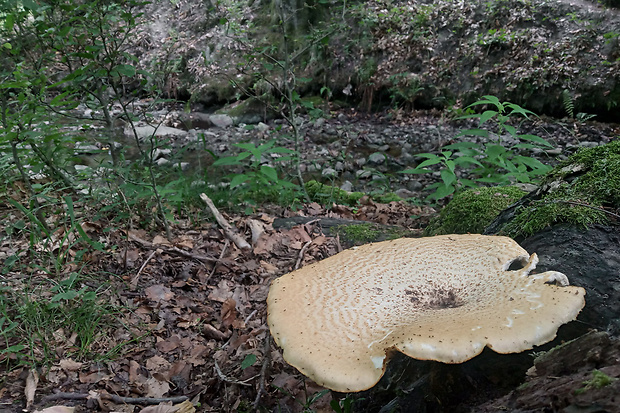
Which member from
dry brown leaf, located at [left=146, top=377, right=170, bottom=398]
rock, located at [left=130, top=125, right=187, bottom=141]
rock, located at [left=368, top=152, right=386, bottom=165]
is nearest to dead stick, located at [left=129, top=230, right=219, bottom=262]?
dry brown leaf, located at [left=146, top=377, right=170, bottom=398]

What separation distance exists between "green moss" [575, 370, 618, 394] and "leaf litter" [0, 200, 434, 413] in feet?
4.56

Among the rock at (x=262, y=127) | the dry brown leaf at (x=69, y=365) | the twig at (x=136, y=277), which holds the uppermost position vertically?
the dry brown leaf at (x=69, y=365)

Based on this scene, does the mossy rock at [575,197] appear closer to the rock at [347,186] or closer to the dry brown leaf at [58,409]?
Answer: the dry brown leaf at [58,409]

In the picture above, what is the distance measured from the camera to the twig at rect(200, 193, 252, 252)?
3994mm

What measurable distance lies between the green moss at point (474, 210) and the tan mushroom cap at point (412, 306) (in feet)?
3.44

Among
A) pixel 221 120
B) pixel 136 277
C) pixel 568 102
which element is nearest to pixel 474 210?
pixel 136 277

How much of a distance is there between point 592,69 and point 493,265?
11201mm

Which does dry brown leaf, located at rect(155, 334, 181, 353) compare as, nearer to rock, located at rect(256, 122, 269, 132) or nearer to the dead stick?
the dead stick

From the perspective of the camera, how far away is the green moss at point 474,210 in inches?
132

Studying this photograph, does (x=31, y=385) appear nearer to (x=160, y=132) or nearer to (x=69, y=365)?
(x=69, y=365)

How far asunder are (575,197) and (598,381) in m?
1.57

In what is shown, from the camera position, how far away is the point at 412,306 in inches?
79.6

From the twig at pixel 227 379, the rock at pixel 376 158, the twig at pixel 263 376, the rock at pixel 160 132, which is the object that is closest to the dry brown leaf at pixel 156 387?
the twig at pixel 227 379

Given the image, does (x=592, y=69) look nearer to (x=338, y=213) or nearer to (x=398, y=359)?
(x=338, y=213)
